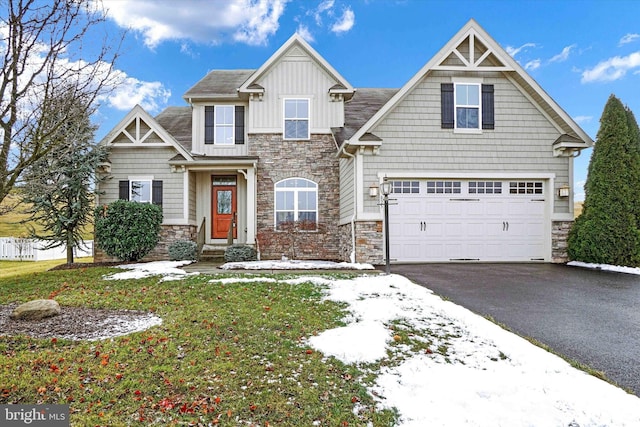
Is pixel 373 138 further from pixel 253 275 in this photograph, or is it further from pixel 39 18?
pixel 39 18

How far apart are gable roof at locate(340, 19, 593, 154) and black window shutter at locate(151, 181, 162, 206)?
652 centimetres

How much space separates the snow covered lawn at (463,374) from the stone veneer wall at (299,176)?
26.2 ft

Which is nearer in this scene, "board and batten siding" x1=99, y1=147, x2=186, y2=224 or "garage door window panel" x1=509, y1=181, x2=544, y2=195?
"garage door window panel" x1=509, y1=181, x2=544, y2=195

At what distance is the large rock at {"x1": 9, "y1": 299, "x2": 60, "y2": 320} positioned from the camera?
5156 millimetres

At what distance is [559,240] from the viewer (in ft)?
35.4

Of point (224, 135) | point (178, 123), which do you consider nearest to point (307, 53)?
point (224, 135)

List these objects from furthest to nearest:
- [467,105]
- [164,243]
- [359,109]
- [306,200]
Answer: [359,109], [306,200], [164,243], [467,105]

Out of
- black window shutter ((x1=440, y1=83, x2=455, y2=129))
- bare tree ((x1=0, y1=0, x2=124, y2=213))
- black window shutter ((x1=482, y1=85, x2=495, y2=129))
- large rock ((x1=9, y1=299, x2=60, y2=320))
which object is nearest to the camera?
bare tree ((x1=0, y1=0, x2=124, y2=213))

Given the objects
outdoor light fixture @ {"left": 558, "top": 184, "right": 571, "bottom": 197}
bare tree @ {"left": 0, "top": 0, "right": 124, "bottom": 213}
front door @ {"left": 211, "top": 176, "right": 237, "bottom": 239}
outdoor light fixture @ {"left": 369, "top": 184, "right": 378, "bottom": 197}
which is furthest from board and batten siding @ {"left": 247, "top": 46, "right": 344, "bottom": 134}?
bare tree @ {"left": 0, "top": 0, "right": 124, "bottom": 213}

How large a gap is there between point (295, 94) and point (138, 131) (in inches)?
215

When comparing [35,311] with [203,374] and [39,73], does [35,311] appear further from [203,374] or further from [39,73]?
[203,374]

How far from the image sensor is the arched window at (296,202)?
13.2 meters

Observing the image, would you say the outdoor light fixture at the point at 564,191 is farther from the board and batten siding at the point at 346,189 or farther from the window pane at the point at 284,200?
the window pane at the point at 284,200

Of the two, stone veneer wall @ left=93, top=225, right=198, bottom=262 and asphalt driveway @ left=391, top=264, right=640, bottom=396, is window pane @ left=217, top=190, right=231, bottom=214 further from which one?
asphalt driveway @ left=391, top=264, right=640, bottom=396
